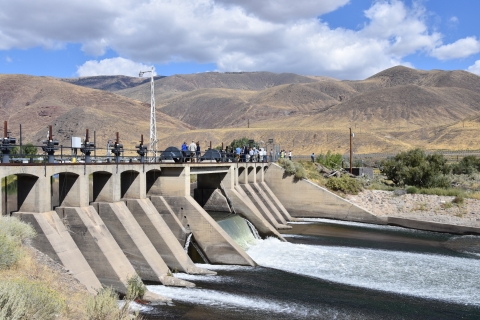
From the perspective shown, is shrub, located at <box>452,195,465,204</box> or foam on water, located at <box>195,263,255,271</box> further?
shrub, located at <box>452,195,465,204</box>

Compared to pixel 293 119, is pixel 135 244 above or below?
below

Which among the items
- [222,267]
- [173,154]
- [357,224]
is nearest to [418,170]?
[357,224]

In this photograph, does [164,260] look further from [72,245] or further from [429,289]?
[429,289]

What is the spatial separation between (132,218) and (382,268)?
1284 cm

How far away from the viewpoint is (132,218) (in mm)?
20500

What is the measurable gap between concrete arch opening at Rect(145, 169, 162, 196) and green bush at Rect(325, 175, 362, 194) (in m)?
22.5

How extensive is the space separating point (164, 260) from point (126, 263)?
3.33 metres

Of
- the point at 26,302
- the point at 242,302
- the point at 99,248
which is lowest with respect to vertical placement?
the point at 242,302

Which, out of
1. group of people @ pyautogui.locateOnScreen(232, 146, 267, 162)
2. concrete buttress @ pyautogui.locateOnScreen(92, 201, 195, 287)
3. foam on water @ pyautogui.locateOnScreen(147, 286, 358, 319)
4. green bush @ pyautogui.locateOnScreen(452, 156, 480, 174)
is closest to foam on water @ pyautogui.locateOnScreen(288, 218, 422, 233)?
group of people @ pyautogui.locateOnScreen(232, 146, 267, 162)

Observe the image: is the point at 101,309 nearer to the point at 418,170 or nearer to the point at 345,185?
the point at 345,185

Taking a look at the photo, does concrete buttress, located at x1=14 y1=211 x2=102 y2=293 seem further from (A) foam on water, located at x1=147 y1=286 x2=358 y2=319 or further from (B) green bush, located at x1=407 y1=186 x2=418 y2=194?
(B) green bush, located at x1=407 y1=186 x2=418 y2=194

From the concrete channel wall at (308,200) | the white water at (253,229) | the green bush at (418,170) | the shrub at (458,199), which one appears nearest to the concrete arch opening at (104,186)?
the white water at (253,229)

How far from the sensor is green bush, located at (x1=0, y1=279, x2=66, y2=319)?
7680 millimetres

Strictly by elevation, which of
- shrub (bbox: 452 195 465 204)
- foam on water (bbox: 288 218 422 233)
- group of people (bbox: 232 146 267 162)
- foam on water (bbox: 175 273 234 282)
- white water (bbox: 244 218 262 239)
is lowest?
foam on water (bbox: 288 218 422 233)
